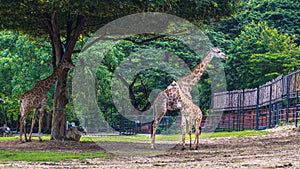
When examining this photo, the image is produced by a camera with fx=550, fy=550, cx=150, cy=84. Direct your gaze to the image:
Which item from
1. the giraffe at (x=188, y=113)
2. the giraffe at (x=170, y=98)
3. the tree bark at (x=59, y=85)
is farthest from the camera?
the tree bark at (x=59, y=85)

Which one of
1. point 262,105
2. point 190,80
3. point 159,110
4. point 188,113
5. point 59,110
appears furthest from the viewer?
point 262,105

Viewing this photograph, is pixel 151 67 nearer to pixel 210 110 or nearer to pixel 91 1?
pixel 210 110

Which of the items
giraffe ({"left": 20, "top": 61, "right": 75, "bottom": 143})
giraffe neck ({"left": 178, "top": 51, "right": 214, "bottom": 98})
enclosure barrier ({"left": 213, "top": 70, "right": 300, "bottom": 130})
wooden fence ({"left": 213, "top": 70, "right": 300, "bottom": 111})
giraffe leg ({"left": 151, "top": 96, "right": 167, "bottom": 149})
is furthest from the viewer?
enclosure barrier ({"left": 213, "top": 70, "right": 300, "bottom": 130})

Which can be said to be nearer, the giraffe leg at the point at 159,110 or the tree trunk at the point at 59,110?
the giraffe leg at the point at 159,110

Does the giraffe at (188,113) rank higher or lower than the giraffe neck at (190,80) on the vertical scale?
lower

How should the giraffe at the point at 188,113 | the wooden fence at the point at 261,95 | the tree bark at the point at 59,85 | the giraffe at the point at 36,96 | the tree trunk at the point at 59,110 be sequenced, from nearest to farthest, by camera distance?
the giraffe at the point at 188,113, the giraffe at the point at 36,96, the tree bark at the point at 59,85, the tree trunk at the point at 59,110, the wooden fence at the point at 261,95

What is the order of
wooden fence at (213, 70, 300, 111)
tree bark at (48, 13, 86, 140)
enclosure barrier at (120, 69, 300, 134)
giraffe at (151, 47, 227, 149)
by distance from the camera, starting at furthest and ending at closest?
1. enclosure barrier at (120, 69, 300, 134)
2. wooden fence at (213, 70, 300, 111)
3. tree bark at (48, 13, 86, 140)
4. giraffe at (151, 47, 227, 149)

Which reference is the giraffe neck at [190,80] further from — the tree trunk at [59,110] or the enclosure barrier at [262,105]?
the tree trunk at [59,110]

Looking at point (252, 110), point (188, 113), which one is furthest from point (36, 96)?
point (252, 110)

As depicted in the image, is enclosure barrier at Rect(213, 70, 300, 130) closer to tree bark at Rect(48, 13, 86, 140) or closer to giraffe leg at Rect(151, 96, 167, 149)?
giraffe leg at Rect(151, 96, 167, 149)

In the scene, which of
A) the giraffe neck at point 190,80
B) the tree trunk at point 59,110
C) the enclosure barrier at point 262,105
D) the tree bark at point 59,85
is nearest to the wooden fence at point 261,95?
the enclosure barrier at point 262,105

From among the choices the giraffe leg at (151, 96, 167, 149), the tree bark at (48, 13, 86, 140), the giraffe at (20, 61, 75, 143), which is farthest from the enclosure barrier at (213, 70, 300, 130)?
the giraffe at (20, 61, 75, 143)

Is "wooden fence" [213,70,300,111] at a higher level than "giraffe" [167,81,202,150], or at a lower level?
higher

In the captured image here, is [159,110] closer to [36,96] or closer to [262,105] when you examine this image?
[36,96]
